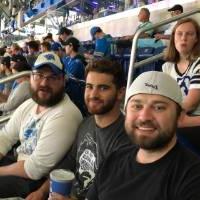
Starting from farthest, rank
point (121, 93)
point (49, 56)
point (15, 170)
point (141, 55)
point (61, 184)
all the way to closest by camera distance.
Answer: point (141, 55) → point (49, 56) → point (15, 170) → point (121, 93) → point (61, 184)

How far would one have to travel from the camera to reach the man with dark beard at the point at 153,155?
138cm

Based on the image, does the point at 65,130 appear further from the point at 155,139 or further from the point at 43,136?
the point at 155,139

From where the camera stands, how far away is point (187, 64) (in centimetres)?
256

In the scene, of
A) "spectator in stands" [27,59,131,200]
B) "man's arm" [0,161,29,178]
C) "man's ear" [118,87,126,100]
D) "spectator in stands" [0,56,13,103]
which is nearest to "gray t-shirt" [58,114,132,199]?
"spectator in stands" [27,59,131,200]

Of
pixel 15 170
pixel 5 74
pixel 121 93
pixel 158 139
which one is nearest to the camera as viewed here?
pixel 158 139

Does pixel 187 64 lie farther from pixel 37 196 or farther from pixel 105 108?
pixel 37 196

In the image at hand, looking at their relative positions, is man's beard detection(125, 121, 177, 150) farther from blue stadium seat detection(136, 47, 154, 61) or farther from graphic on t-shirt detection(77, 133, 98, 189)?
blue stadium seat detection(136, 47, 154, 61)

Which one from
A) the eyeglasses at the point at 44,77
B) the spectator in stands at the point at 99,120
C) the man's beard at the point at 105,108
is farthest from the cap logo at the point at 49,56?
the man's beard at the point at 105,108

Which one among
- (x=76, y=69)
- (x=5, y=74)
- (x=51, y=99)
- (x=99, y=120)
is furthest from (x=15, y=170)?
(x=5, y=74)

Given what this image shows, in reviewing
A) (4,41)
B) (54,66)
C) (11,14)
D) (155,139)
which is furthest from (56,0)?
(155,139)

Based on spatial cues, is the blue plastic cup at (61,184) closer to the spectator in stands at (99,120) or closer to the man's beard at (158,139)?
the spectator in stands at (99,120)

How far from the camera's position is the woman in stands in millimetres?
2359

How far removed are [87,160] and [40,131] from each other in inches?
20.2

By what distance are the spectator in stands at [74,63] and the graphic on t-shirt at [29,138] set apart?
7.33ft
